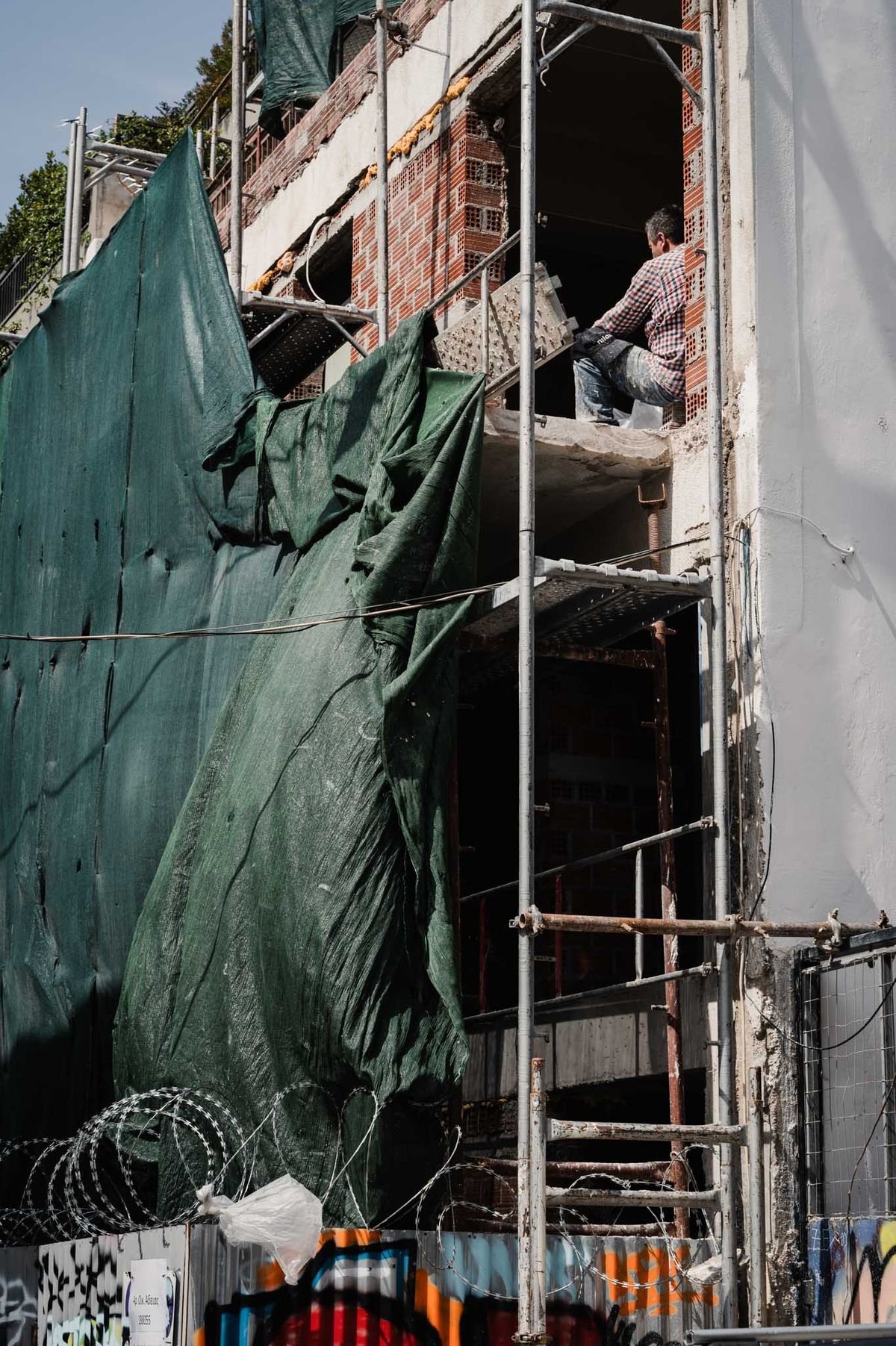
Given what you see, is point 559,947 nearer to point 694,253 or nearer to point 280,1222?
point 280,1222

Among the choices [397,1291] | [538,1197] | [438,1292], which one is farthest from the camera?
[438,1292]

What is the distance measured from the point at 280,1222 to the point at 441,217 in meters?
8.00

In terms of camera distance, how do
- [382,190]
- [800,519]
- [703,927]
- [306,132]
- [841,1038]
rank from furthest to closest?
[306,132], [382,190], [800,519], [841,1038], [703,927]

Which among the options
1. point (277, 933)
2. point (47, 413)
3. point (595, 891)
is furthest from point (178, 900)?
point (47, 413)

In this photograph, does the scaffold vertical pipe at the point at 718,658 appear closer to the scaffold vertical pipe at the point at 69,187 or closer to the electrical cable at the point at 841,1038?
the electrical cable at the point at 841,1038

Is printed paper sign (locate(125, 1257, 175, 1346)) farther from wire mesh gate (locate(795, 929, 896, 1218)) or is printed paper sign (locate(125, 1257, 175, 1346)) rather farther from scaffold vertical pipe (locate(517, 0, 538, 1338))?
wire mesh gate (locate(795, 929, 896, 1218))

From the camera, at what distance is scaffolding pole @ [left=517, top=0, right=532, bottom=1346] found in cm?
798

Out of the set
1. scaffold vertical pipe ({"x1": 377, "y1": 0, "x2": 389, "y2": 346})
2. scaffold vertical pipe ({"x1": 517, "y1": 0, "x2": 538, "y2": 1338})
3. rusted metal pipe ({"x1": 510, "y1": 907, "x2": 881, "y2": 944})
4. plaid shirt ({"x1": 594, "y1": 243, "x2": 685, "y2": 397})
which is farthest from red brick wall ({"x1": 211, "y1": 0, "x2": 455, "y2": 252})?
rusted metal pipe ({"x1": 510, "y1": 907, "x2": 881, "y2": 944})

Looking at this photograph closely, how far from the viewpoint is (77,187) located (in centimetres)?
1591

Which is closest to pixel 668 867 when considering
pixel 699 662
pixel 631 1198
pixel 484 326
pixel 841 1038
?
pixel 699 662

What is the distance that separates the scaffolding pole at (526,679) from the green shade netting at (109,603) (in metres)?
1.80

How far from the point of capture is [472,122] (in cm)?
1305

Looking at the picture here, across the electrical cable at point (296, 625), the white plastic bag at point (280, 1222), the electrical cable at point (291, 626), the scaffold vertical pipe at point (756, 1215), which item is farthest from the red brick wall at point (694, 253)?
the white plastic bag at point (280, 1222)

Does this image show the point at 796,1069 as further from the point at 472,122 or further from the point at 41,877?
the point at 472,122
